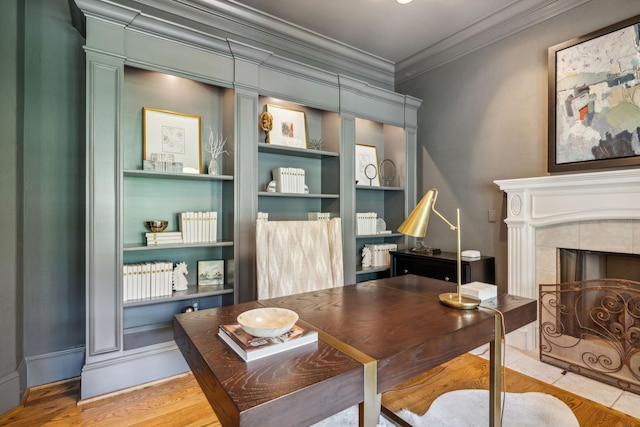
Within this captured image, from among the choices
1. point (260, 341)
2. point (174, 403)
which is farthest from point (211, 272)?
point (260, 341)

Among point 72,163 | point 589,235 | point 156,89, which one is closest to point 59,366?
point 72,163

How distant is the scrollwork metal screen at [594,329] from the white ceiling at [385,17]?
2248 mm

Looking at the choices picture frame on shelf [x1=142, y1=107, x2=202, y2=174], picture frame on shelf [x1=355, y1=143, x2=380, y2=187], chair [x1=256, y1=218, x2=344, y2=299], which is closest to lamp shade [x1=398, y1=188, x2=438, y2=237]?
chair [x1=256, y1=218, x2=344, y2=299]

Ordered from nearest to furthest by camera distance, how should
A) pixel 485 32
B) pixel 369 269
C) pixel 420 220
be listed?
pixel 420 220 < pixel 485 32 < pixel 369 269

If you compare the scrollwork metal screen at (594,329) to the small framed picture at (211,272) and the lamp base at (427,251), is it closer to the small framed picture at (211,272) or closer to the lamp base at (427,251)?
the lamp base at (427,251)

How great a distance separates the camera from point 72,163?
2.26 meters

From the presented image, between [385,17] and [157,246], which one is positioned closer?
[157,246]

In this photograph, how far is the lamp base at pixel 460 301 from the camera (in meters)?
1.32

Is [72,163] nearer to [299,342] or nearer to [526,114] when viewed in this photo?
[299,342]

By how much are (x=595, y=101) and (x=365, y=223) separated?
204 cm

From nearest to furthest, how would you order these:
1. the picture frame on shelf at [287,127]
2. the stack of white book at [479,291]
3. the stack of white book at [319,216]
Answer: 1. the stack of white book at [479,291]
2. the picture frame on shelf at [287,127]
3. the stack of white book at [319,216]

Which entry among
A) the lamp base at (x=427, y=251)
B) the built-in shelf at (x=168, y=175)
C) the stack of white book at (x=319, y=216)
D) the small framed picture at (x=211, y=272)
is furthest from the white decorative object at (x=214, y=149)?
the lamp base at (x=427, y=251)

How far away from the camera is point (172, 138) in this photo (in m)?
2.51

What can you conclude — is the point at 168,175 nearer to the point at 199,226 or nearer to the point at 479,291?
the point at 199,226
